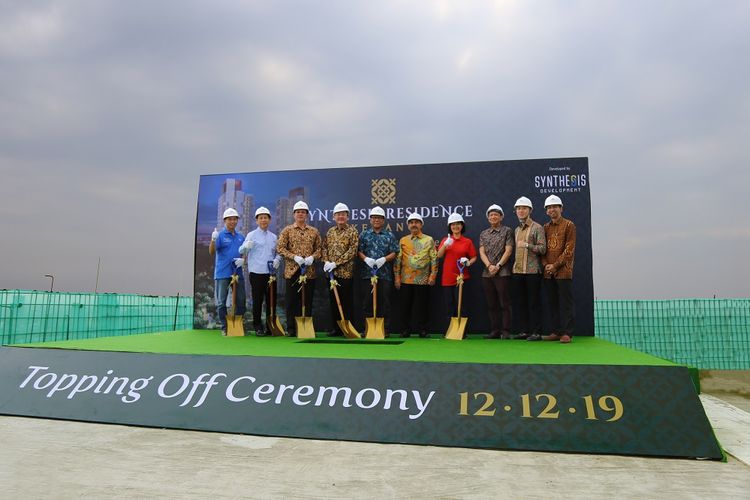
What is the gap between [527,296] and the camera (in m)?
5.59

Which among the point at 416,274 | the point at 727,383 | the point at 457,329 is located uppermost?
the point at 416,274

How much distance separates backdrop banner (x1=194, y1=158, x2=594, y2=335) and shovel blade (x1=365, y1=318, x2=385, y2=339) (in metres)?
0.54

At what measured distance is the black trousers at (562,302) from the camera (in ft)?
17.5

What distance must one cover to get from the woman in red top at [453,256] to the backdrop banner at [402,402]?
8.86 feet

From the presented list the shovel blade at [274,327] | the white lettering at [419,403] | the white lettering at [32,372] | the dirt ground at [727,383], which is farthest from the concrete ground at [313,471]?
the dirt ground at [727,383]

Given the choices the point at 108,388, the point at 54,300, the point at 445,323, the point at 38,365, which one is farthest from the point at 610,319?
the point at 54,300

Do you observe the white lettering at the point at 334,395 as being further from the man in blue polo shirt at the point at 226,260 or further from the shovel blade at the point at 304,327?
the man in blue polo shirt at the point at 226,260

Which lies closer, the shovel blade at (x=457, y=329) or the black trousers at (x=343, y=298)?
the shovel blade at (x=457, y=329)

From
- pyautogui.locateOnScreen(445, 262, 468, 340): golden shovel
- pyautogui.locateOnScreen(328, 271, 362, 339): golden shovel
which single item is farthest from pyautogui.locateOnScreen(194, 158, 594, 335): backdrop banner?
pyautogui.locateOnScreen(445, 262, 468, 340): golden shovel

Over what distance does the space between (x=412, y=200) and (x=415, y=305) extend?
5.36 feet

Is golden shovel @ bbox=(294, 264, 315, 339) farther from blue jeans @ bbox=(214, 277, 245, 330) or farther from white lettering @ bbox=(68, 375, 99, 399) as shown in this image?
white lettering @ bbox=(68, 375, 99, 399)

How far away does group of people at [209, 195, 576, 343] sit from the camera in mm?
5457

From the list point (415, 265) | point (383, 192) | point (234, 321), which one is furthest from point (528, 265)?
point (234, 321)

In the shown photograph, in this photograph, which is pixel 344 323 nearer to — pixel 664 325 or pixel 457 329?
pixel 457 329
